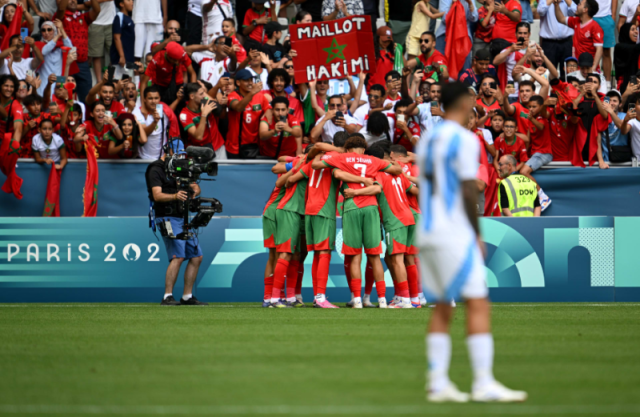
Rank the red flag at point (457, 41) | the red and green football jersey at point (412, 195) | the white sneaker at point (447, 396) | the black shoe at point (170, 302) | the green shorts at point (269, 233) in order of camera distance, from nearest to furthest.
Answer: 1. the white sneaker at point (447, 396)
2. the green shorts at point (269, 233)
3. the red and green football jersey at point (412, 195)
4. the black shoe at point (170, 302)
5. the red flag at point (457, 41)

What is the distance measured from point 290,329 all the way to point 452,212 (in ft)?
14.5

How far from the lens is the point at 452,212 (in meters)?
5.39

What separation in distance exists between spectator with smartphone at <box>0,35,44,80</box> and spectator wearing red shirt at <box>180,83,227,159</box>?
3.89 metres

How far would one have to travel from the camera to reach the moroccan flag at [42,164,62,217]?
51.6 feet

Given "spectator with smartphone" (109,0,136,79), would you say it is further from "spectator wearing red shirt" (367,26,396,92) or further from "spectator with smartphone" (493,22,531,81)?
"spectator with smartphone" (493,22,531,81)

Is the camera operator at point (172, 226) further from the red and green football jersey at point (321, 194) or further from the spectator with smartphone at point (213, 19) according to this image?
the spectator with smartphone at point (213, 19)

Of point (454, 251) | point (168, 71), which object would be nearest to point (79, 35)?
point (168, 71)

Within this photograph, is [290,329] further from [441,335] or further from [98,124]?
[98,124]

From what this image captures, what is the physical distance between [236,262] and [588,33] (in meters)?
9.97

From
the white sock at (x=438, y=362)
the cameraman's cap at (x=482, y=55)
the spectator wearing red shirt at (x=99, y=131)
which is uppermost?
the cameraman's cap at (x=482, y=55)

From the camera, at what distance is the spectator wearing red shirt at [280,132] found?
15.6 meters

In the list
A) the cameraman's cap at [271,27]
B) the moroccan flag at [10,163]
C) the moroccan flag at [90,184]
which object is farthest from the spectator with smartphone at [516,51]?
the moroccan flag at [10,163]

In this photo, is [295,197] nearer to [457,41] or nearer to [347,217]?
[347,217]

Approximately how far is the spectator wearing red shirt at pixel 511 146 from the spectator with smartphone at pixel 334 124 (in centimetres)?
272
